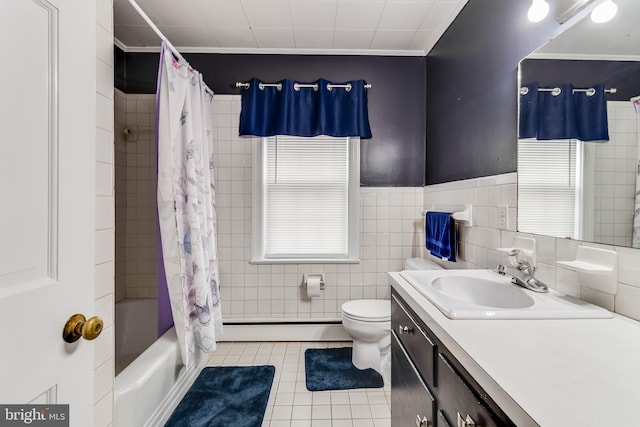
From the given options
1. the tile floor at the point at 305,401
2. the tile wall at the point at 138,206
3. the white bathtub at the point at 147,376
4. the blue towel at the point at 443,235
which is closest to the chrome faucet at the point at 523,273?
the blue towel at the point at 443,235

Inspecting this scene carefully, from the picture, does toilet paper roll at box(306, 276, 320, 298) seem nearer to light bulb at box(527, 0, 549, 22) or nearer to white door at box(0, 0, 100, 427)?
white door at box(0, 0, 100, 427)

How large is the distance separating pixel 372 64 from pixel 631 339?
7.82ft

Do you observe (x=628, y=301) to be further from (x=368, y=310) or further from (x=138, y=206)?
(x=138, y=206)

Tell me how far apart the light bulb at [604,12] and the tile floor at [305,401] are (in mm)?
1980

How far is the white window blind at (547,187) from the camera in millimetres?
1046

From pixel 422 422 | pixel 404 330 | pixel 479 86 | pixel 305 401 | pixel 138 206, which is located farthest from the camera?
pixel 138 206

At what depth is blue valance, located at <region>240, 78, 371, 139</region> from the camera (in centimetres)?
240

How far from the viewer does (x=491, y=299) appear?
1236mm

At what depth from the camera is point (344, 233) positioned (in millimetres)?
2535

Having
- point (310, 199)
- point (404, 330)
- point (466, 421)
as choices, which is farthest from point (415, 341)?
point (310, 199)

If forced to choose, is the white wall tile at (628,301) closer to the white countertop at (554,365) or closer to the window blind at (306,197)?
the white countertop at (554,365)

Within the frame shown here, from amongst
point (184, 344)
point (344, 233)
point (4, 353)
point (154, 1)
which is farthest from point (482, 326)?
point (154, 1)

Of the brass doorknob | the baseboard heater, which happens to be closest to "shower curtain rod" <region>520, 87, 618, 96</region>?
the brass doorknob

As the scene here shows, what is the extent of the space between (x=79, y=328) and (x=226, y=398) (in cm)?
141
